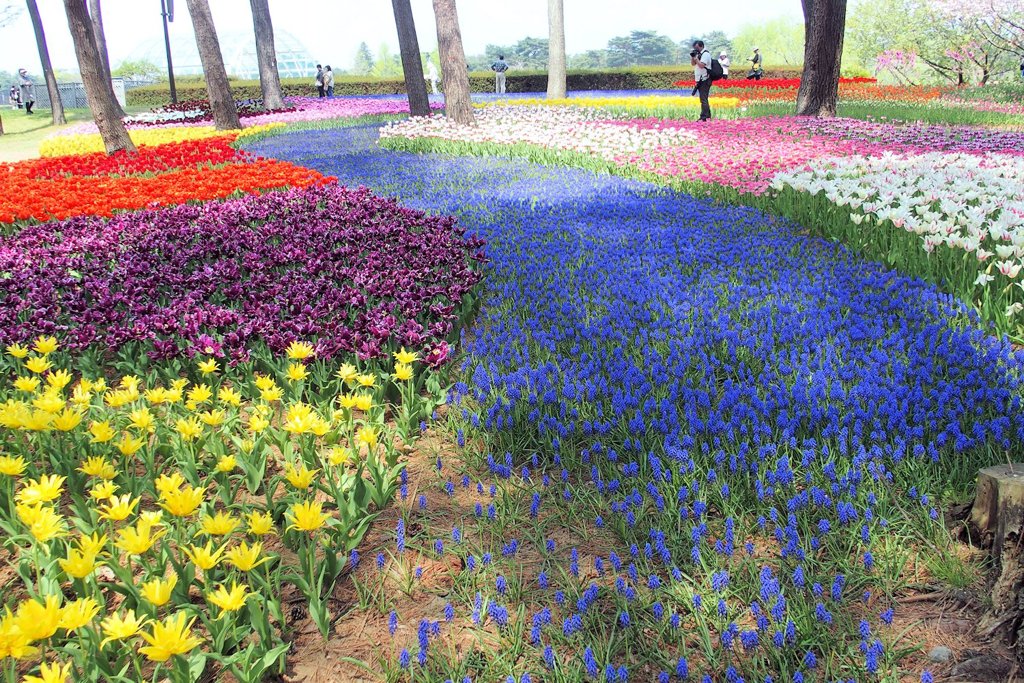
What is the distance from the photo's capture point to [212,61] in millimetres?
16734

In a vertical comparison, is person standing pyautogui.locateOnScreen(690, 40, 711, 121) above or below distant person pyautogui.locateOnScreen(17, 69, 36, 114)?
below

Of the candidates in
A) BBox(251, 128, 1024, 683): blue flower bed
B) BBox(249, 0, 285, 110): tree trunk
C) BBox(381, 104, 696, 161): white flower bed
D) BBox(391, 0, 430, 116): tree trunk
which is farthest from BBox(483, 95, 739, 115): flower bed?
BBox(251, 128, 1024, 683): blue flower bed

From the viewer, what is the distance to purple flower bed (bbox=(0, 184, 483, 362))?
416 centimetres

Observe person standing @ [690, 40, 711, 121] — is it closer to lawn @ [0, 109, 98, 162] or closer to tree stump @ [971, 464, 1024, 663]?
tree stump @ [971, 464, 1024, 663]

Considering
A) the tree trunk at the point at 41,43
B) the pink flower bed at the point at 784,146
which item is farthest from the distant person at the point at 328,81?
the pink flower bed at the point at 784,146

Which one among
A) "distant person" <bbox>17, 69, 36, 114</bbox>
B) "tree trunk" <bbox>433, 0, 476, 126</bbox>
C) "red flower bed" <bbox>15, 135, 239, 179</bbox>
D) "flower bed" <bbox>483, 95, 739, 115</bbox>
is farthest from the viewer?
"distant person" <bbox>17, 69, 36, 114</bbox>

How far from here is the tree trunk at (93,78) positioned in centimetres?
1159

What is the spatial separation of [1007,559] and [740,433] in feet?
3.60

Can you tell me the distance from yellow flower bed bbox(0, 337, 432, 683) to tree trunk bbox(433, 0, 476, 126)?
12.0 metres

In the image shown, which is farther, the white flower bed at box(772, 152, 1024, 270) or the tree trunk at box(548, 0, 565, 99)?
the tree trunk at box(548, 0, 565, 99)

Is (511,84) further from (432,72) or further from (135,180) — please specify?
(135,180)

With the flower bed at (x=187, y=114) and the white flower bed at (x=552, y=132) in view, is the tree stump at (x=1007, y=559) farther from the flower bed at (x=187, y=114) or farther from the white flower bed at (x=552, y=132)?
the flower bed at (x=187, y=114)

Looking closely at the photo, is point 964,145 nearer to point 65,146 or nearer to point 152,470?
point 152,470

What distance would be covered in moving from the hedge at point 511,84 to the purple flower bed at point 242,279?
91.7ft
